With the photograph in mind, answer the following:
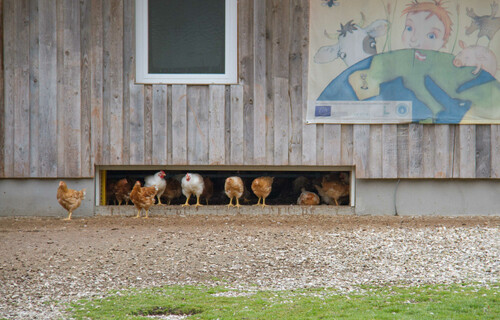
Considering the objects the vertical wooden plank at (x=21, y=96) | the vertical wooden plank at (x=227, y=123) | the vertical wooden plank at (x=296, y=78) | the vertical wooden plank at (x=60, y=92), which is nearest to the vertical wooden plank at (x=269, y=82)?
the vertical wooden plank at (x=296, y=78)

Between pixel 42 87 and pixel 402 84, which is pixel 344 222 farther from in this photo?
pixel 42 87

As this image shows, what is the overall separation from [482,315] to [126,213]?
5.82 metres

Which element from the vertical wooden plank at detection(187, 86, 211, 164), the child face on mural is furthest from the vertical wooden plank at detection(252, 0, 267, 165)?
the child face on mural

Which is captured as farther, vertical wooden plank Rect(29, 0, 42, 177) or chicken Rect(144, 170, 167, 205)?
chicken Rect(144, 170, 167, 205)

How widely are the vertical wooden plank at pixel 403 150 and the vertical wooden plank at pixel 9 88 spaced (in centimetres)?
558

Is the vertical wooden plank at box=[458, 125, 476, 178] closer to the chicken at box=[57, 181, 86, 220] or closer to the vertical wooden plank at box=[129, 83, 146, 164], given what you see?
the vertical wooden plank at box=[129, 83, 146, 164]

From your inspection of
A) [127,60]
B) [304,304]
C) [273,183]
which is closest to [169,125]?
[127,60]

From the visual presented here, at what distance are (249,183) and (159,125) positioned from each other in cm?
255

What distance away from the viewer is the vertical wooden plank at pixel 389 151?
359 inches

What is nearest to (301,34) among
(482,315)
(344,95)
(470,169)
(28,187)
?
(344,95)

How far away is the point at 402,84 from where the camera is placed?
9117 mm

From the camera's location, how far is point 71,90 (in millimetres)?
9000

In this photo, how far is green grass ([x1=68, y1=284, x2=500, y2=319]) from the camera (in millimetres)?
4641

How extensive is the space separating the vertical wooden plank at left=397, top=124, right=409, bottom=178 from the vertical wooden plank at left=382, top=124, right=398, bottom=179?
5 cm
